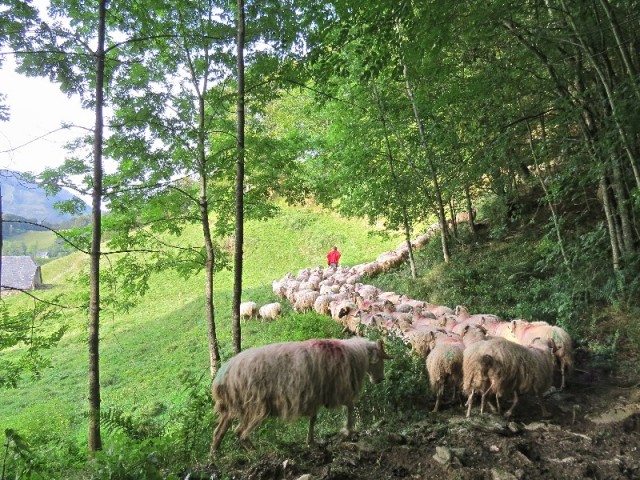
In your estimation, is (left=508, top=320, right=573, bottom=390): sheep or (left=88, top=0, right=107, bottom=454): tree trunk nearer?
(left=88, top=0, right=107, bottom=454): tree trunk

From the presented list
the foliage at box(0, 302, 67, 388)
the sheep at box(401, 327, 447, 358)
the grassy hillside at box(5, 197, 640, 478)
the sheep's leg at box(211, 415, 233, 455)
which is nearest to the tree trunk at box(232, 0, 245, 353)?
the grassy hillside at box(5, 197, 640, 478)

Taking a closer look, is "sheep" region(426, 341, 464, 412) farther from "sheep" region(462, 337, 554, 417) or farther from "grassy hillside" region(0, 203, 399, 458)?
"grassy hillside" region(0, 203, 399, 458)

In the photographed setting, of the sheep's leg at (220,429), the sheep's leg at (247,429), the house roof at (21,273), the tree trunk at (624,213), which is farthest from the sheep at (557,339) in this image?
the house roof at (21,273)

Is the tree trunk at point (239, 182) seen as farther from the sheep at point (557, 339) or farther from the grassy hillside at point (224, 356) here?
the sheep at point (557, 339)

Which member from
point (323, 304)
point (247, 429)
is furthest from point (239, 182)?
point (323, 304)

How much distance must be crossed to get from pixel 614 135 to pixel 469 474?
17.9 ft

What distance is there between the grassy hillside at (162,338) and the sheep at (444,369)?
319 cm

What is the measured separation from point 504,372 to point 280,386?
296 centimetres

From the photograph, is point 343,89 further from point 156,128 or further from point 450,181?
point 156,128

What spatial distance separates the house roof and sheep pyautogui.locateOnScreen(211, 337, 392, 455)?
33.5 m

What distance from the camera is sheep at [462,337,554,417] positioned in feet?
17.0

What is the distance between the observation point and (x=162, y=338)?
1650 cm

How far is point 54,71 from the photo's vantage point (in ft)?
17.5

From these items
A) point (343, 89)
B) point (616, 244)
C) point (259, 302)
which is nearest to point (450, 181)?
point (616, 244)
